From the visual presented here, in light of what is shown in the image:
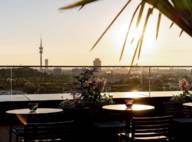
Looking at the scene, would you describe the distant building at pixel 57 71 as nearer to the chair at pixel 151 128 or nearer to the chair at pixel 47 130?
the chair at pixel 151 128

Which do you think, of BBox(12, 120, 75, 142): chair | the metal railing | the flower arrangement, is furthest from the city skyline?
BBox(12, 120, 75, 142): chair

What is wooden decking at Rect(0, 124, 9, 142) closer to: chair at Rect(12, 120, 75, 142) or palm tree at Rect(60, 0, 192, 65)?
chair at Rect(12, 120, 75, 142)

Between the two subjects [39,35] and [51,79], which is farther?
[39,35]

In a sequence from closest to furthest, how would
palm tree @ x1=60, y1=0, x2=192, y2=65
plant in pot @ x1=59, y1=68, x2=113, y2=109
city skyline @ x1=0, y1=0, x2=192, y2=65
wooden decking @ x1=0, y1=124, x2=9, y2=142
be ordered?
1. palm tree @ x1=60, y1=0, x2=192, y2=65
2. plant in pot @ x1=59, y1=68, x2=113, y2=109
3. wooden decking @ x1=0, y1=124, x2=9, y2=142
4. city skyline @ x1=0, y1=0, x2=192, y2=65

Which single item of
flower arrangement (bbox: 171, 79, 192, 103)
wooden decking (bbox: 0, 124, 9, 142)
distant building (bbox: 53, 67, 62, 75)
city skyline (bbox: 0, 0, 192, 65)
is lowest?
wooden decking (bbox: 0, 124, 9, 142)

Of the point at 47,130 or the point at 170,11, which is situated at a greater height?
the point at 170,11

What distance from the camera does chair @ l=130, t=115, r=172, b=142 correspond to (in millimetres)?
4941

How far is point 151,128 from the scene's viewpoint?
4973mm

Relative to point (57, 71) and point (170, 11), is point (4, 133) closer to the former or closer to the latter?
point (57, 71)

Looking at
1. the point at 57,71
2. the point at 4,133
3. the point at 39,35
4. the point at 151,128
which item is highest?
the point at 39,35

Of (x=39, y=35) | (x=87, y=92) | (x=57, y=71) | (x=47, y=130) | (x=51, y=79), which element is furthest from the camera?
(x=39, y=35)

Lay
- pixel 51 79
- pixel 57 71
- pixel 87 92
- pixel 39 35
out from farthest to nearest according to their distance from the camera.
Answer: pixel 39 35 < pixel 57 71 < pixel 51 79 < pixel 87 92

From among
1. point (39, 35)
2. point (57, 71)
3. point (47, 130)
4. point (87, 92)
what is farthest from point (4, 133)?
point (39, 35)

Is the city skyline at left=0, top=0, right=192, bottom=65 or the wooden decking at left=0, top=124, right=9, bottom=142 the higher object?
the city skyline at left=0, top=0, right=192, bottom=65
